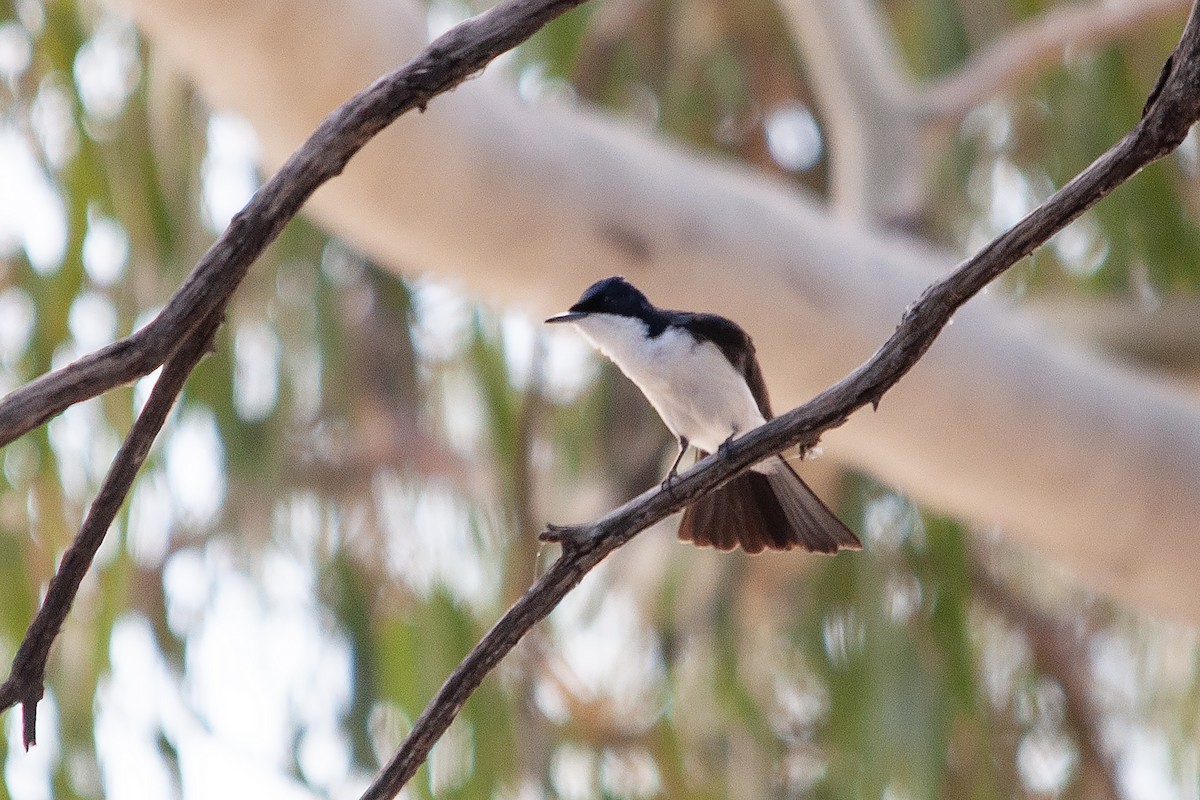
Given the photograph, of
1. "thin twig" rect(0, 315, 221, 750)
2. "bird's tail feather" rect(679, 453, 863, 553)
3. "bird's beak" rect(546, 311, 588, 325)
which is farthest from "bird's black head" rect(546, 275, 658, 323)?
"thin twig" rect(0, 315, 221, 750)

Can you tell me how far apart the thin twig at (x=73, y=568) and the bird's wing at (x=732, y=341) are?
1015 millimetres

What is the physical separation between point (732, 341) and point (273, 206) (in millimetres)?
1066

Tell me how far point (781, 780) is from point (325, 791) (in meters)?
1.53

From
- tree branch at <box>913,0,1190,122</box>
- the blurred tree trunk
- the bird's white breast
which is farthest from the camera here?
tree branch at <box>913,0,1190,122</box>

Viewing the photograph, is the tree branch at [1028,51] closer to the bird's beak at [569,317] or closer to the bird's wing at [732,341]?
the bird's wing at [732,341]

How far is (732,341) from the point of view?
2035mm

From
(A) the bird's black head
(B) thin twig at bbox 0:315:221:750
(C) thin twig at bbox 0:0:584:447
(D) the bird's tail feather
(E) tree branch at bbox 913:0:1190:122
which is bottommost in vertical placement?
(B) thin twig at bbox 0:315:221:750

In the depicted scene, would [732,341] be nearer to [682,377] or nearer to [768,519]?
[682,377]

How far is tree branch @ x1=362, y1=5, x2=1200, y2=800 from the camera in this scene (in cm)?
108

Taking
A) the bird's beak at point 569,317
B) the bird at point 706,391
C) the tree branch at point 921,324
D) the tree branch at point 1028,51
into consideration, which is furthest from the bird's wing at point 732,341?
the tree branch at point 1028,51

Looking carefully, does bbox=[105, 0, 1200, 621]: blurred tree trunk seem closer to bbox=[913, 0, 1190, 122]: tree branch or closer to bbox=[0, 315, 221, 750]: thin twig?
bbox=[913, 0, 1190, 122]: tree branch

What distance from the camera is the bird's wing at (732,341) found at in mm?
1997

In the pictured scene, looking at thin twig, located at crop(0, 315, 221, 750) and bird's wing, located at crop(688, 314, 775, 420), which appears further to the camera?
bird's wing, located at crop(688, 314, 775, 420)

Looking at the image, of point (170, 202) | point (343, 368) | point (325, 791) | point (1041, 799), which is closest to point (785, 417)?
point (325, 791)
